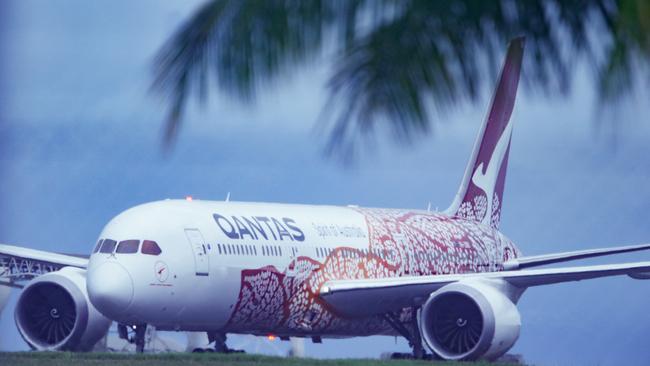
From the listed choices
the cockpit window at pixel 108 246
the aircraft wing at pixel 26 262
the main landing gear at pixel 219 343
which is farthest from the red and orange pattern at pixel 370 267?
the aircraft wing at pixel 26 262

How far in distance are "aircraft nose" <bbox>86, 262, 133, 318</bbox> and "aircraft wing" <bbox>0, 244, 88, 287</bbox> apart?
4861mm

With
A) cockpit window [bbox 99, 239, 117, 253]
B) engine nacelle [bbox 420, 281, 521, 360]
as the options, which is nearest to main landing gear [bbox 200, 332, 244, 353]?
cockpit window [bbox 99, 239, 117, 253]

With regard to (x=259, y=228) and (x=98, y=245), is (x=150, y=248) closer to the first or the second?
(x=98, y=245)

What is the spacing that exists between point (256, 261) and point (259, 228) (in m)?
0.73

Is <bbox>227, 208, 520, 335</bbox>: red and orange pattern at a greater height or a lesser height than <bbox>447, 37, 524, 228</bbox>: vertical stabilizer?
lesser

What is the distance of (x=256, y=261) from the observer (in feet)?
75.4

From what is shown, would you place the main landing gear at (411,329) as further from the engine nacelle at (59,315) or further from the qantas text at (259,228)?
the engine nacelle at (59,315)

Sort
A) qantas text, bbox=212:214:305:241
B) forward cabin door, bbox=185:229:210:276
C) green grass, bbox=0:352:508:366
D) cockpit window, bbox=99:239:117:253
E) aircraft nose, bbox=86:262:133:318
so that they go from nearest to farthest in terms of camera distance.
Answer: green grass, bbox=0:352:508:366 < aircraft nose, bbox=86:262:133:318 < cockpit window, bbox=99:239:117:253 < forward cabin door, bbox=185:229:210:276 < qantas text, bbox=212:214:305:241

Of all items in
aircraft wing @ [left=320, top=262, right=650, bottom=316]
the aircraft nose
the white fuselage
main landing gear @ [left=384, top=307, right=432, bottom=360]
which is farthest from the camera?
main landing gear @ [left=384, top=307, right=432, bottom=360]

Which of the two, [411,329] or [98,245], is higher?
[98,245]

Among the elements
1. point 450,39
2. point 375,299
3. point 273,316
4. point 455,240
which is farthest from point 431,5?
point 455,240

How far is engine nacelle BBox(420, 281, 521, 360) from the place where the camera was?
22.7 m

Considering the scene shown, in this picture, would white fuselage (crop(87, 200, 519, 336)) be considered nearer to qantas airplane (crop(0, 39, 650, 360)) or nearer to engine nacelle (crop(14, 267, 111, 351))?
qantas airplane (crop(0, 39, 650, 360))

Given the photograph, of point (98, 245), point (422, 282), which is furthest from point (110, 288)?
point (422, 282)
